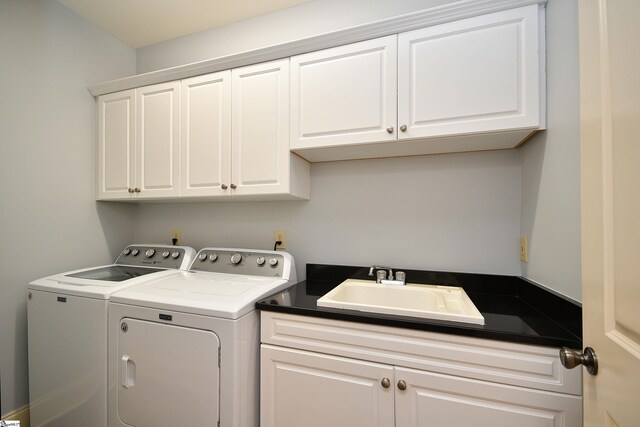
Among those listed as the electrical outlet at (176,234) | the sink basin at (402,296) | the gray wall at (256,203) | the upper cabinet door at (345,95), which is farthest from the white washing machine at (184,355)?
the upper cabinet door at (345,95)

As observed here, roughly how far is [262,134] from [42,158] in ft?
4.80

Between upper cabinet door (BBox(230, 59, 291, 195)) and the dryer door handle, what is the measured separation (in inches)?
39.9

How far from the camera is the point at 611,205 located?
1.86 feet

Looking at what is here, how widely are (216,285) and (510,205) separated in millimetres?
1661

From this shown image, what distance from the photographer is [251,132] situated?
1647 mm

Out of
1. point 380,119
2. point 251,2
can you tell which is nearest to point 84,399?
point 380,119

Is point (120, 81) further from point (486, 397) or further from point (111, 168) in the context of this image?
point (486, 397)

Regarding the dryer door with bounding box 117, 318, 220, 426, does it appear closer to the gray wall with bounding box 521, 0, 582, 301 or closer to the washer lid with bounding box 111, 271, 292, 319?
the washer lid with bounding box 111, 271, 292, 319

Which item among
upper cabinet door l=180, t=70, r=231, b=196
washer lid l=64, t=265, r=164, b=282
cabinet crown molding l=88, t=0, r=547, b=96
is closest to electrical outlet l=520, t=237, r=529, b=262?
cabinet crown molding l=88, t=0, r=547, b=96

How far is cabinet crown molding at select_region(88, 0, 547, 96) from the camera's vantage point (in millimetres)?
1220

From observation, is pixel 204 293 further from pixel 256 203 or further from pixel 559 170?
pixel 559 170

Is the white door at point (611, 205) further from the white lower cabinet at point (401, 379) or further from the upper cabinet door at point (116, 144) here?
the upper cabinet door at point (116, 144)

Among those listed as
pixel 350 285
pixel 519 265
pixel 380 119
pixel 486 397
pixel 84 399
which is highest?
pixel 380 119

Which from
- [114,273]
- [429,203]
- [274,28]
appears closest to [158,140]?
[114,273]
